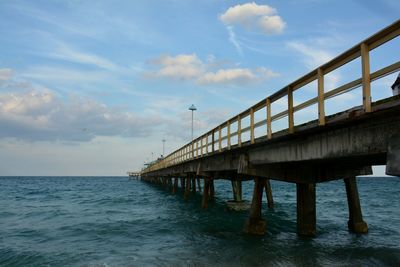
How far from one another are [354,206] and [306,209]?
2.80 metres

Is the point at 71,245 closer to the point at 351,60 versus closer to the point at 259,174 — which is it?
the point at 259,174

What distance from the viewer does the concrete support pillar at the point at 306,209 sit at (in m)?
15.4

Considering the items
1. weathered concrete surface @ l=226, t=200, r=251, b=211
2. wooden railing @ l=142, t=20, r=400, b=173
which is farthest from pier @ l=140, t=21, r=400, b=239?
weathered concrete surface @ l=226, t=200, r=251, b=211

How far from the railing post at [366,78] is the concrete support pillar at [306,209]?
825 cm

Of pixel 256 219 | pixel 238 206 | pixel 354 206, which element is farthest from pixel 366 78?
pixel 238 206

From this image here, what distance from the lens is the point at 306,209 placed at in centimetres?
1541

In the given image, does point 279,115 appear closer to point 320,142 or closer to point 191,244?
point 320,142

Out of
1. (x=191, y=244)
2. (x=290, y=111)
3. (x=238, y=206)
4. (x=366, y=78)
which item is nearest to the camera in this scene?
(x=366, y=78)

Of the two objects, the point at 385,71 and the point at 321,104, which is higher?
the point at 385,71

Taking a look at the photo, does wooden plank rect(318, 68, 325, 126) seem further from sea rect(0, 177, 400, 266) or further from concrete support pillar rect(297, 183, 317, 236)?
concrete support pillar rect(297, 183, 317, 236)

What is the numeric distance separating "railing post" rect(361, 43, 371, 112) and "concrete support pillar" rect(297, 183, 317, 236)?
825cm

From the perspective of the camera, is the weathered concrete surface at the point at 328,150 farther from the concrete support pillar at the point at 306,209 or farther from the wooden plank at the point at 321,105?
the concrete support pillar at the point at 306,209

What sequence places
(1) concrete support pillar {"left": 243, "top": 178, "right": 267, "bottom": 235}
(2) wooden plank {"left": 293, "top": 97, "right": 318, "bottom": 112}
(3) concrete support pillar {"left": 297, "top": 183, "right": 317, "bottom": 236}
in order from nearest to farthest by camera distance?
1. (2) wooden plank {"left": 293, "top": 97, "right": 318, "bottom": 112}
2. (3) concrete support pillar {"left": 297, "top": 183, "right": 317, "bottom": 236}
3. (1) concrete support pillar {"left": 243, "top": 178, "right": 267, "bottom": 235}

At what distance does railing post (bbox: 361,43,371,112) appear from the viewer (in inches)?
293
